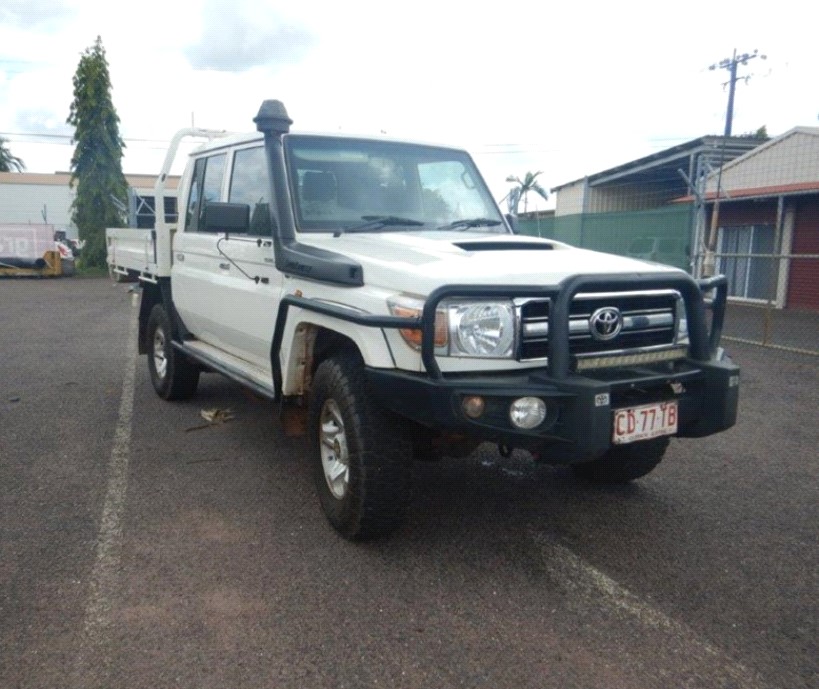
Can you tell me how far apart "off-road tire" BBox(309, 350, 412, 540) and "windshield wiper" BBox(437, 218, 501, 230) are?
1.34 m

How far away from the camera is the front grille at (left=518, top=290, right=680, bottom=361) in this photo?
12.0 ft

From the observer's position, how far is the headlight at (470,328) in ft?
11.8

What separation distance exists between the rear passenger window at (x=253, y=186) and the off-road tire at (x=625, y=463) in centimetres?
248

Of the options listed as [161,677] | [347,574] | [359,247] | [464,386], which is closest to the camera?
[161,677]

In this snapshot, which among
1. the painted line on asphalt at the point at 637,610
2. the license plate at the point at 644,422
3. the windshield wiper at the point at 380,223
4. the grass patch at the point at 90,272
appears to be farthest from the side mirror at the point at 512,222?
the grass patch at the point at 90,272

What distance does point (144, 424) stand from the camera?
656 centimetres

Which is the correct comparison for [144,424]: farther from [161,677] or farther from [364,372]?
[161,677]

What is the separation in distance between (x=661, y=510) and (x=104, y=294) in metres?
18.4

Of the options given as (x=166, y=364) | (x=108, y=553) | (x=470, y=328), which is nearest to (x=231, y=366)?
(x=166, y=364)

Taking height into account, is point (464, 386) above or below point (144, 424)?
above

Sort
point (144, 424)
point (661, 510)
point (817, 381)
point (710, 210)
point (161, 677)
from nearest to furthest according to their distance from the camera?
1. point (161, 677)
2. point (661, 510)
3. point (144, 424)
4. point (817, 381)
5. point (710, 210)

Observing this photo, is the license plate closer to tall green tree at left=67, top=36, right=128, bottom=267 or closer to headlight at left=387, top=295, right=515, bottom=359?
headlight at left=387, top=295, right=515, bottom=359

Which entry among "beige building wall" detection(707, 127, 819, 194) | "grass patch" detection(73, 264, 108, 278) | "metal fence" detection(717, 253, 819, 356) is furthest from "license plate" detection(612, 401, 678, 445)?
"grass patch" detection(73, 264, 108, 278)

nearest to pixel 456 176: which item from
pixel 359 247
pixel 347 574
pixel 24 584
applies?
pixel 359 247
